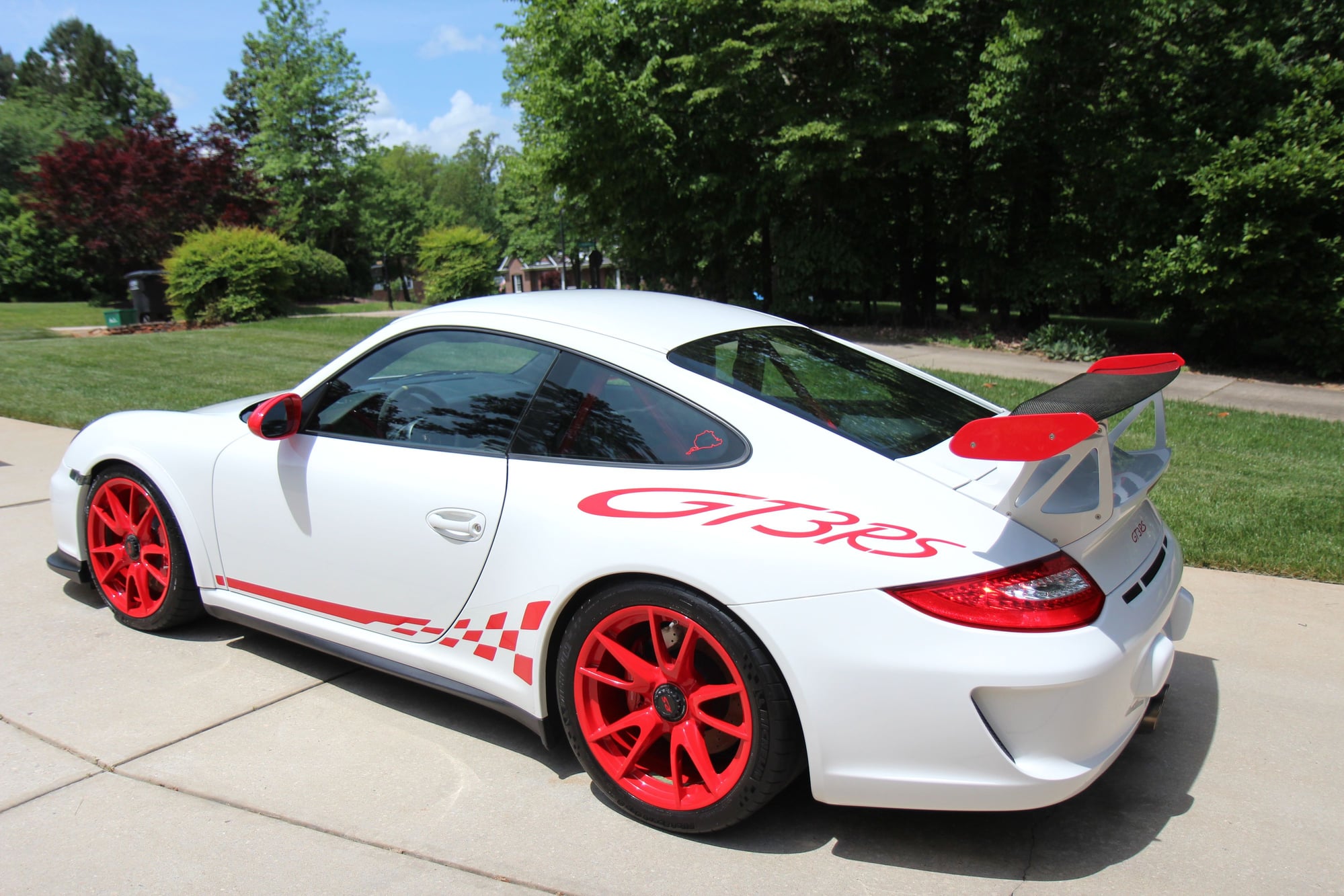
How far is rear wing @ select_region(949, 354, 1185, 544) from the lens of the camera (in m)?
2.21

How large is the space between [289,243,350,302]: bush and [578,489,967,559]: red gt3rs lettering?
96.1 feet

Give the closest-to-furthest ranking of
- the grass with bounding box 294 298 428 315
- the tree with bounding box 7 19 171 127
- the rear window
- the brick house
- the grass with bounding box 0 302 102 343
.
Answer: the rear window → the grass with bounding box 0 302 102 343 → the grass with bounding box 294 298 428 315 → the tree with bounding box 7 19 171 127 → the brick house

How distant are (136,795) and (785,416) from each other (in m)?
2.25

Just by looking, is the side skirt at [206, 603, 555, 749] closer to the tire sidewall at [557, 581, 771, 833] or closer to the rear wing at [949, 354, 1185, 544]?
the tire sidewall at [557, 581, 771, 833]

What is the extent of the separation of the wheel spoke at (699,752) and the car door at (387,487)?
80cm

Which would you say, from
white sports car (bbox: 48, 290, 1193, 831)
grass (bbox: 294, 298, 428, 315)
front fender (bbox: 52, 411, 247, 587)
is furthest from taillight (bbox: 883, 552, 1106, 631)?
grass (bbox: 294, 298, 428, 315)

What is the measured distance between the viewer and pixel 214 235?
782 inches

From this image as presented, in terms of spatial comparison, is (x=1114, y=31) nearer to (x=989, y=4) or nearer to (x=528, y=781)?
(x=989, y=4)

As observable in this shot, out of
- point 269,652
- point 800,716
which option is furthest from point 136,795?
point 800,716

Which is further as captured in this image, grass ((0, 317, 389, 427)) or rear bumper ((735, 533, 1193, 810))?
grass ((0, 317, 389, 427))

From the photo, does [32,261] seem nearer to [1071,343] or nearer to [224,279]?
[224,279]

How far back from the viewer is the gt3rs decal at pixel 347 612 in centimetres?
312

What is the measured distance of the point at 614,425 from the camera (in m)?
2.88

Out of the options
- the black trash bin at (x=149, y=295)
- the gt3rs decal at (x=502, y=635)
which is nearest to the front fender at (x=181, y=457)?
the gt3rs decal at (x=502, y=635)
